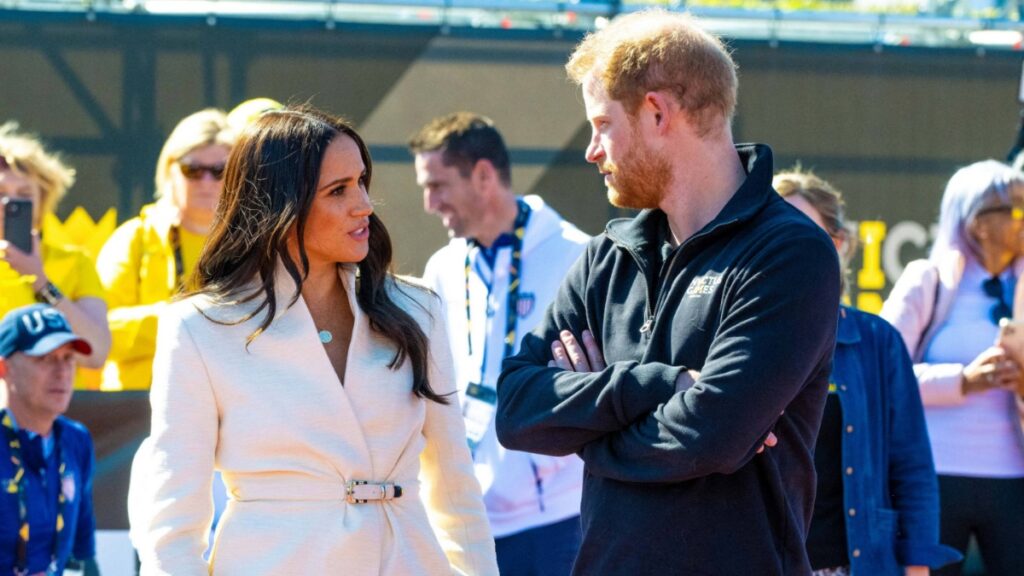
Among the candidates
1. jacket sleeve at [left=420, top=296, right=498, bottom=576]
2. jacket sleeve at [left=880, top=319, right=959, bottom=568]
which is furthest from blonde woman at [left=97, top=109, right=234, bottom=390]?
jacket sleeve at [left=880, top=319, right=959, bottom=568]

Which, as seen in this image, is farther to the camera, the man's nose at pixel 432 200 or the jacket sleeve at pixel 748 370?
the man's nose at pixel 432 200

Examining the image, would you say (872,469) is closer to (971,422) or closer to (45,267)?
(971,422)

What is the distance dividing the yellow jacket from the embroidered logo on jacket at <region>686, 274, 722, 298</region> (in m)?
3.04

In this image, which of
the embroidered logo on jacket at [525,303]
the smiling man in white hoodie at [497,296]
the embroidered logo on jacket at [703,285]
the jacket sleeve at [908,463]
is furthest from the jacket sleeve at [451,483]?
the embroidered logo on jacket at [525,303]

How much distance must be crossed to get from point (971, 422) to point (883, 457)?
3.98 ft

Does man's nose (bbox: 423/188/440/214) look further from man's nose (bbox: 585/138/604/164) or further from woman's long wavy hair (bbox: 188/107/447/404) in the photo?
man's nose (bbox: 585/138/604/164)

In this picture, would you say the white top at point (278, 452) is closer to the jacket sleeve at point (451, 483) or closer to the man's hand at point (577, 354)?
the jacket sleeve at point (451, 483)

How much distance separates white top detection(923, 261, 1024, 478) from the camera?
16.7 feet

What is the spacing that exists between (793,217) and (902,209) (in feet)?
14.4

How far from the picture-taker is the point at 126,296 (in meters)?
5.59

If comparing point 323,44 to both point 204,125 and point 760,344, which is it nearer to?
point 204,125

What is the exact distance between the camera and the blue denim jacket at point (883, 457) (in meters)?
3.99

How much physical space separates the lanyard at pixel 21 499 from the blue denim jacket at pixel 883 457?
2.62m

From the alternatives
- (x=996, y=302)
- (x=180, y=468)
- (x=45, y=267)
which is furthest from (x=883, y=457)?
(x=45, y=267)
